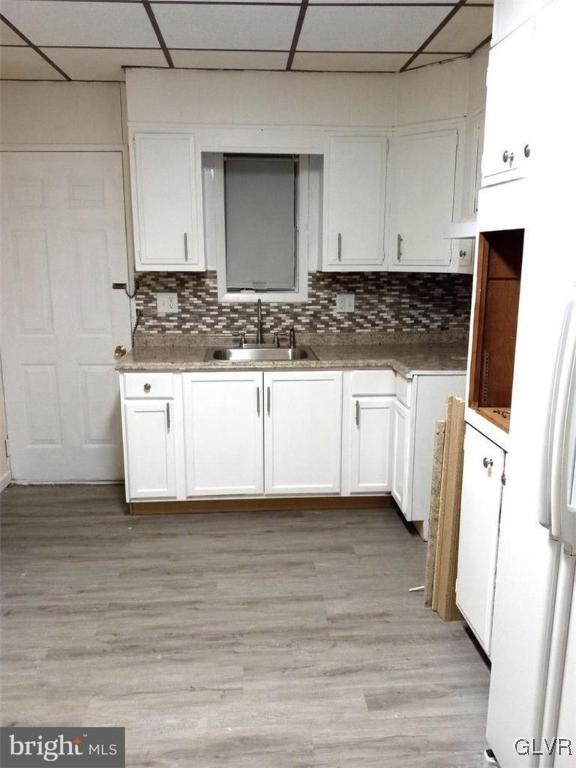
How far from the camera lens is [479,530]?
2.01 metres

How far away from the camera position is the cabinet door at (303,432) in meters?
3.22

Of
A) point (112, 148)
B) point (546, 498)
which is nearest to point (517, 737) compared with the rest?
point (546, 498)

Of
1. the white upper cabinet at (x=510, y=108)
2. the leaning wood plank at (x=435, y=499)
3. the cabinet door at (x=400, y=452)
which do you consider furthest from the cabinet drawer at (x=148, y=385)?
the white upper cabinet at (x=510, y=108)

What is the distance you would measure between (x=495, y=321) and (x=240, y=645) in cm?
149

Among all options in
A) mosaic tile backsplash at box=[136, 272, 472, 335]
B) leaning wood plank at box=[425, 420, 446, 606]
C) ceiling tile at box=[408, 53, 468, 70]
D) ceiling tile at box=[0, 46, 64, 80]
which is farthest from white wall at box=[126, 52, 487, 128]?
leaning wood plank at box=[425, 420, 446, 606]

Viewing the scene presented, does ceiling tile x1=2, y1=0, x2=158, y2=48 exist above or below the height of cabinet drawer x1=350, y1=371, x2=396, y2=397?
above

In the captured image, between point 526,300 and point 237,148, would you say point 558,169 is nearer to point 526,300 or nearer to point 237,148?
point 526,300

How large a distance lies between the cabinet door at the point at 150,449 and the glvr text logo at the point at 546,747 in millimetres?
2161

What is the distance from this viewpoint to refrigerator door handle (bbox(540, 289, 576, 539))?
1.25m

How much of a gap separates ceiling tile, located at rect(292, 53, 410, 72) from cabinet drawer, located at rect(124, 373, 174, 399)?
173 centimetres

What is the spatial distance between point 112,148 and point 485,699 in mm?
3294

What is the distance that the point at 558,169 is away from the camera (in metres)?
1.36

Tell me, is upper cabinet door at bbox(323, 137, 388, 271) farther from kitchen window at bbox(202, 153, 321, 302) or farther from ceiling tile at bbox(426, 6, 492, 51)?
ceiling tile at bbox(426, 6, 492, 51)

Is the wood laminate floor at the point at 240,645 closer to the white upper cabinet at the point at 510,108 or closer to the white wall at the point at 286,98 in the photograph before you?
the white upper cabinet at the point at 510,108
